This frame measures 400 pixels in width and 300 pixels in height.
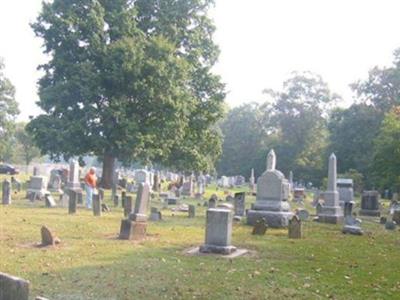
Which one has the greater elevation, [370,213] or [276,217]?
[370,213]

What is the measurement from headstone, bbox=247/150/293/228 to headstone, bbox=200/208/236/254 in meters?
7.30

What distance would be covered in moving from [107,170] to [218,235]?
26436 millimetres

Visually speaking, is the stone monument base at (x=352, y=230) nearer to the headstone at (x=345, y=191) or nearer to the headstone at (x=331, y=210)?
the headstone at (x=331, y=210)

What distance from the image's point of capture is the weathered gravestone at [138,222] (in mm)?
14766

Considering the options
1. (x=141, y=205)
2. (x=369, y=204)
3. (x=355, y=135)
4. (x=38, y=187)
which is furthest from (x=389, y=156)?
(x=141, y=205)

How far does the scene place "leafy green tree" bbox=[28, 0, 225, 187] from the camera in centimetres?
3488

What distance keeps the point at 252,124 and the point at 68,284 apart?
89.6 metres

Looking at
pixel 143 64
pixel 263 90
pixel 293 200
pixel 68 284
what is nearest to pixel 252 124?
pixel 263 90

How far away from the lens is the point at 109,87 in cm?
3619

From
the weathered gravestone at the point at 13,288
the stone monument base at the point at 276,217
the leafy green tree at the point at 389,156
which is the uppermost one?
the leafy green tree at the point at 389,156

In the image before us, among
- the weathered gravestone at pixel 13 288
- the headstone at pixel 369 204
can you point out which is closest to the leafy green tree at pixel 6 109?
the headstone at pixel 369 204

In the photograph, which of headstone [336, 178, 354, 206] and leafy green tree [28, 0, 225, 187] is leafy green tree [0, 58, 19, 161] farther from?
headstone [336, 178, 354, 206]

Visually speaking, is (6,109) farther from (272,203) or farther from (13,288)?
(13,288)

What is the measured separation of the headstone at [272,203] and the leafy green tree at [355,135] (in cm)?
4065
